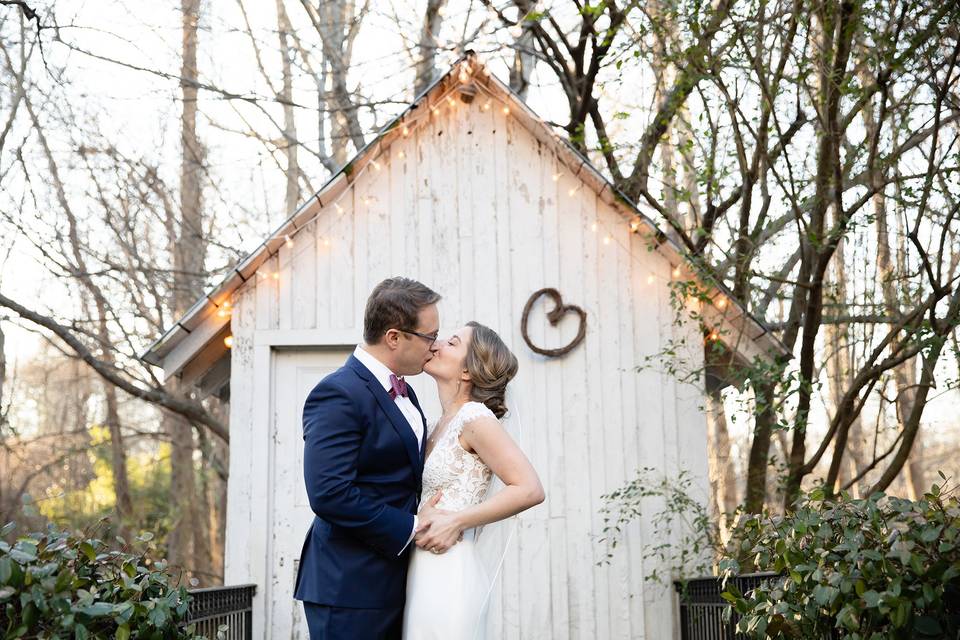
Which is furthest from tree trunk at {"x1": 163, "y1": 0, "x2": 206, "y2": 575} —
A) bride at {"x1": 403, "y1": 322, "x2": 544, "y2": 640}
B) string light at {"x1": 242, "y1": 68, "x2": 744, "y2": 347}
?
bride at {"x1": 403, "y1": 322, "x2": 544, "y2": 640}

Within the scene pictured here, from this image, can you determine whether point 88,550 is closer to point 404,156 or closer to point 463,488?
point 463,488

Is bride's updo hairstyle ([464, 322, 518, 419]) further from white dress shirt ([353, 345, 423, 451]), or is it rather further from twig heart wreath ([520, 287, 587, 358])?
twig heart wreath ([520, 287, 587, 358])

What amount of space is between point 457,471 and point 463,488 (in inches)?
2.7

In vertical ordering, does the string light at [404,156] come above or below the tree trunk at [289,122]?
below

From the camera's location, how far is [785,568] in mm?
4199

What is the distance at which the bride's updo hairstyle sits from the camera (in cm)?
420

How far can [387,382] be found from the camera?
394 centimetres

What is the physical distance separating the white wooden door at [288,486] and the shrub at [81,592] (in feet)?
10.6

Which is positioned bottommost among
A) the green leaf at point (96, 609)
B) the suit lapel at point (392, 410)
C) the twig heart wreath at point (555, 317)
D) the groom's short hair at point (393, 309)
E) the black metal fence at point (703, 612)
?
the black metal fence at point (703, 612)

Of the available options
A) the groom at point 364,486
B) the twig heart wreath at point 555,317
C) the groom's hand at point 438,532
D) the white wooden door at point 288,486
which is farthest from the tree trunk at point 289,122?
the groom's hand at point 438,532

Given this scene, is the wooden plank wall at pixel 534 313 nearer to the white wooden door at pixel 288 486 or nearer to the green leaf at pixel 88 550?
the white wooden door at pixel 288 486

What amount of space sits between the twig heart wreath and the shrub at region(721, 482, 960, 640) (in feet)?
10.3

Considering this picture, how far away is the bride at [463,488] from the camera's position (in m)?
3.82

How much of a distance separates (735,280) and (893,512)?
495 centimetres
